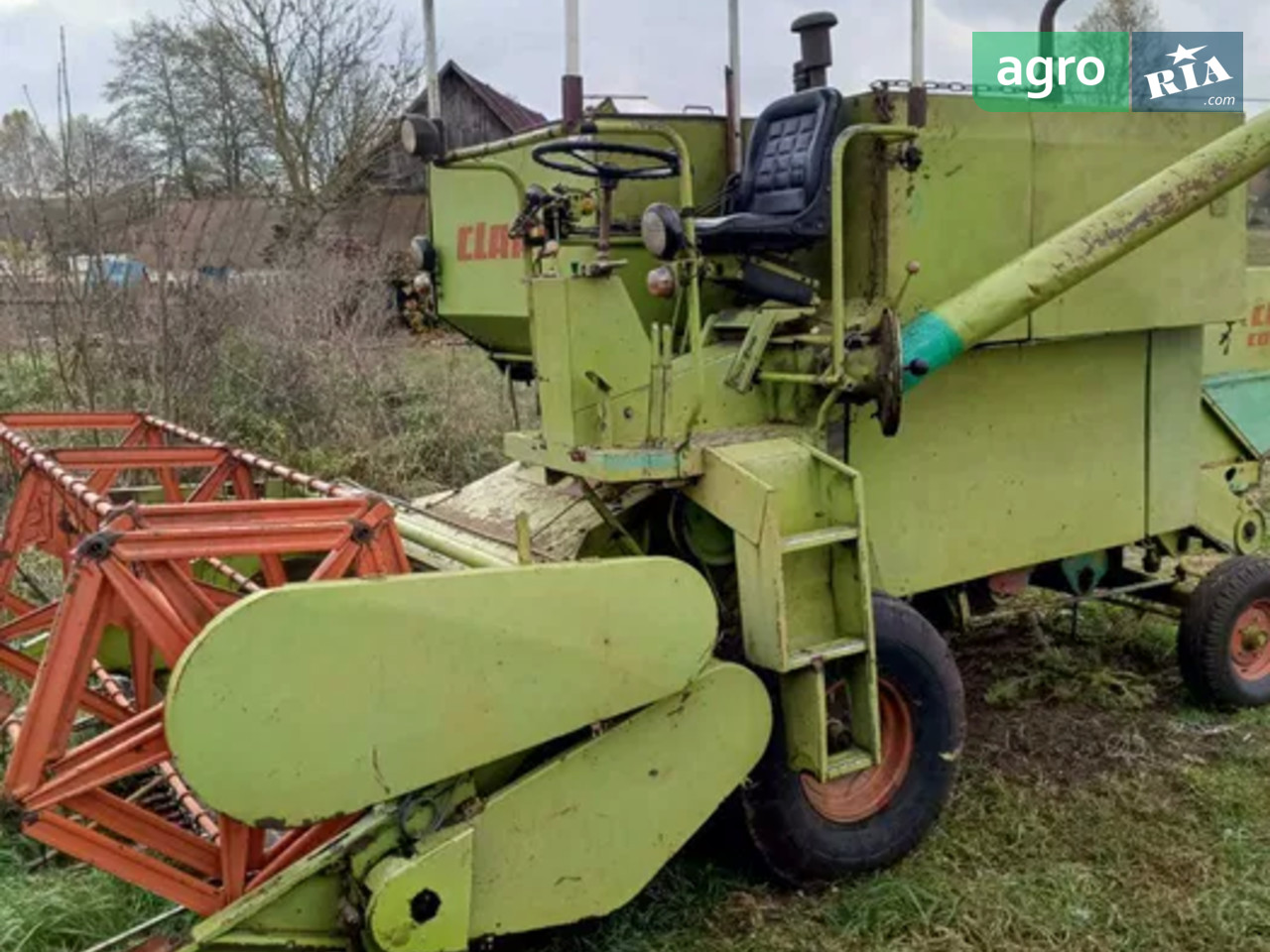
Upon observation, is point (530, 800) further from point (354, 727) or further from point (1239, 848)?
point (1239, 848)

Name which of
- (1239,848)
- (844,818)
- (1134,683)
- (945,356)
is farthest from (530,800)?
(1134,683)

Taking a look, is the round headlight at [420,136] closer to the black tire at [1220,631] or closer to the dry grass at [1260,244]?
the black tire at [1220,631]

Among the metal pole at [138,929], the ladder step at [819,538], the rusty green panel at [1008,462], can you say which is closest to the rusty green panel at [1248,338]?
the rusty green panel at [1008,462]

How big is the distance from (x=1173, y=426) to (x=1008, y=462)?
2.81ft

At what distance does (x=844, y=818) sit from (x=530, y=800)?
107 cm

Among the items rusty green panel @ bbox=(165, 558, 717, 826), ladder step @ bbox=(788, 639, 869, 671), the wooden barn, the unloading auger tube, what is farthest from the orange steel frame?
the wooden barn

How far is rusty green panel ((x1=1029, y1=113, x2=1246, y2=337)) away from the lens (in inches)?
152

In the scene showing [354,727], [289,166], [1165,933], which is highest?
[289,166]

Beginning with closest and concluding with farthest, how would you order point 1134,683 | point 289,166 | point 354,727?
point 354,727, point 1134,683, point 289,166

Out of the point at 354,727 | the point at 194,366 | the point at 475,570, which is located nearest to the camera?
the point at 354,727

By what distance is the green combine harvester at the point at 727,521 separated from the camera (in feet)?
8.25

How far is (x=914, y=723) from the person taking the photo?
3.57 meters

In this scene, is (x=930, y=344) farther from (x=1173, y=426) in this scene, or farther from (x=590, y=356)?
(x=1173, y=426)

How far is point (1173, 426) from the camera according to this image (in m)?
4.50
